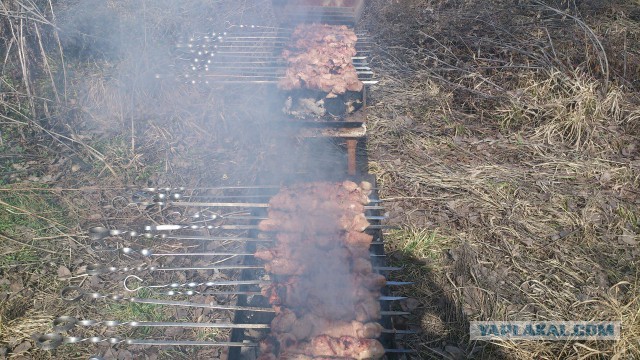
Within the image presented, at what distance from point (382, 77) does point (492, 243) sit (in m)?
4.48

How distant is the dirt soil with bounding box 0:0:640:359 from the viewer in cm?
417

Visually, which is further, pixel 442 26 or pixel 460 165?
pixel 442 26

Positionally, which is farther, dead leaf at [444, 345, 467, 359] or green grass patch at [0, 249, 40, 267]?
green grass patch at [0, 249, 40, 267]

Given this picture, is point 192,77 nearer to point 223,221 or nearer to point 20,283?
point 223,221

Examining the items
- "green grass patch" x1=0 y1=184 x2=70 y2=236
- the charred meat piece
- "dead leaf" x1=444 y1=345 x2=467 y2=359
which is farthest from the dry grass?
"green grass patch" x1=0 y1=184 x2=70 y2=236

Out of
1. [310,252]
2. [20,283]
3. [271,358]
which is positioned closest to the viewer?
[271,358]

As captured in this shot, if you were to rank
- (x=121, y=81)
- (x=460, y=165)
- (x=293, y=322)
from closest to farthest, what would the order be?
1. (x=293, y=322)
2. (x=460, y=165)
3. (x=121, y=81)

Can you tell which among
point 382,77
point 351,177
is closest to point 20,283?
point 351,177

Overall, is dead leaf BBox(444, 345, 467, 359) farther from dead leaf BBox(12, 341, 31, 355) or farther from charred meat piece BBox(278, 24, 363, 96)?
dead leaf BBox(12, 341, 31, 355)

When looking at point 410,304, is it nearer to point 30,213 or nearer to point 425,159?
point 425,159

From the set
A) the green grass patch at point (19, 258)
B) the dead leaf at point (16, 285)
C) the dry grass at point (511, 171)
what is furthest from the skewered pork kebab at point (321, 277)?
the green grass patch at point (19, 258)

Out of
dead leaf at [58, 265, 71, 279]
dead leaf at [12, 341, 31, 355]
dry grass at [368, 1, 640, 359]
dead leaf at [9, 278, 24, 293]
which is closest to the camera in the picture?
dead leaf at [12, 341, 31, 355]

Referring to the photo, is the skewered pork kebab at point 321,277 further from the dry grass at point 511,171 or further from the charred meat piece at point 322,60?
the charred meat piece at point 322,60

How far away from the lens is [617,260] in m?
4.47
